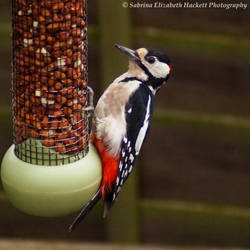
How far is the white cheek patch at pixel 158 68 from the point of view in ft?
9.77

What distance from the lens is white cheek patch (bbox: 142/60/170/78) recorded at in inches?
117

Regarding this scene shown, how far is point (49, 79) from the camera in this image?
2.63 metres

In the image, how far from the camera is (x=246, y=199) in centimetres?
458

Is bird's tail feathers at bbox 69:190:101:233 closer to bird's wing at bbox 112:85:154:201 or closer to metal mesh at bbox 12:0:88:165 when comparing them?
bird's wing at bbox 112:85:154:201

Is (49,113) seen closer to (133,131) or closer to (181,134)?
(133,131)

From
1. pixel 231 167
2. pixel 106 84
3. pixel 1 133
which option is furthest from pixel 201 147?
pixel 1 133

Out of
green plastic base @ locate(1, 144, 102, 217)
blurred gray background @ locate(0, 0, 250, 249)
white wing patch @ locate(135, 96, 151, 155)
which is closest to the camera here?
green plastic base @ locate(1, 144, 102, 217)

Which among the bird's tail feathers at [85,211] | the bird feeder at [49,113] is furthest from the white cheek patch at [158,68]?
the bird's tail feathers at [85,211]

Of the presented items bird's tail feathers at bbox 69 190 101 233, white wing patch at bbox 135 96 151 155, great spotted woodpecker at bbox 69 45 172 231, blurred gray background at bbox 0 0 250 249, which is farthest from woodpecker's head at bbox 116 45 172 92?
blurred gray background at bbox 0 0 250 249

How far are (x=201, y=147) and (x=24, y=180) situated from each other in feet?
6.77

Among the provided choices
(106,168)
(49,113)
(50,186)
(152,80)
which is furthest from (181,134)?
(50,186)

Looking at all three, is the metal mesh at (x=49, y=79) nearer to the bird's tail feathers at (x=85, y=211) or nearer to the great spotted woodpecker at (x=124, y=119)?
the great spotted woodpecker at (x=124, y=119)

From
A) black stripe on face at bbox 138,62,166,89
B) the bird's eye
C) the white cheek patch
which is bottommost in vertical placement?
black stripe on face at bbox 138,62,166,89

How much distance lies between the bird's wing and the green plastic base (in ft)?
0.78
